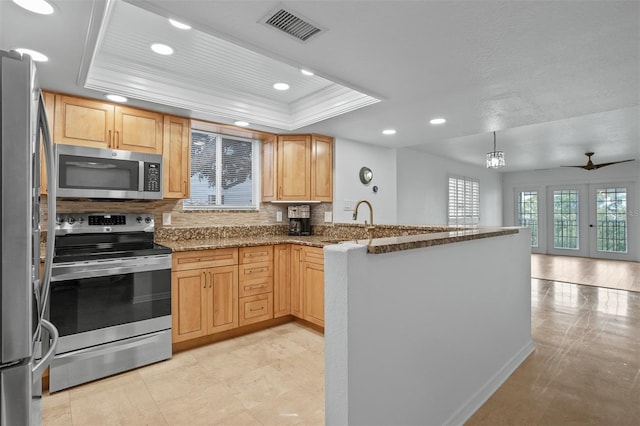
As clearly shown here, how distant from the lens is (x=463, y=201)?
26.0 ft

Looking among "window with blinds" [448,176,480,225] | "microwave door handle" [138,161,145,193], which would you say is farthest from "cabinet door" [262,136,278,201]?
"window with blinds" [448,176,480,225]

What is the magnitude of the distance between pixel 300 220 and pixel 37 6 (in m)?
3.11

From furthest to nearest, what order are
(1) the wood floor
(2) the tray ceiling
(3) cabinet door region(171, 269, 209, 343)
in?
(1) the wood floor < (3) cabinet door region(171, 269, 209, 343) < (2) the tray ceiling

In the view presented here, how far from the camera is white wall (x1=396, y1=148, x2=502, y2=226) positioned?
6113mm

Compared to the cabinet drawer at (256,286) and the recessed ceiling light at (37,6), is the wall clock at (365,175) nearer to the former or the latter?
the cabinet drawer at (256,286)

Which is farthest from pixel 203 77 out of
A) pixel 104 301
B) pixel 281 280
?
pixel 281 280

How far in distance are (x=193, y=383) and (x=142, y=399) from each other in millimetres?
330

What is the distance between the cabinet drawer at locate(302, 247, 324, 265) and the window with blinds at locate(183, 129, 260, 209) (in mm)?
1044

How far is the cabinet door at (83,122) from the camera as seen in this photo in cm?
265

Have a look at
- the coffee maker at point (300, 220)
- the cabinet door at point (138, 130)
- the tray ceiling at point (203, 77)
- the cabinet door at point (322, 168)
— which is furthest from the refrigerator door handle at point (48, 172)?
the coffee maker at point (300, 220)

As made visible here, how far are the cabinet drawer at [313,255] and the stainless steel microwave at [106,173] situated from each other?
4.89 feet

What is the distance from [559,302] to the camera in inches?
178

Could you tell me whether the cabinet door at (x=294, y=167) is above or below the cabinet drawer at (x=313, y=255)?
above

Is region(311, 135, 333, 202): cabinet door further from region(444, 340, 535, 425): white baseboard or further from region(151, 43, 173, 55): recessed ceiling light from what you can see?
region(444, 340, 535, 425): white baseboard
